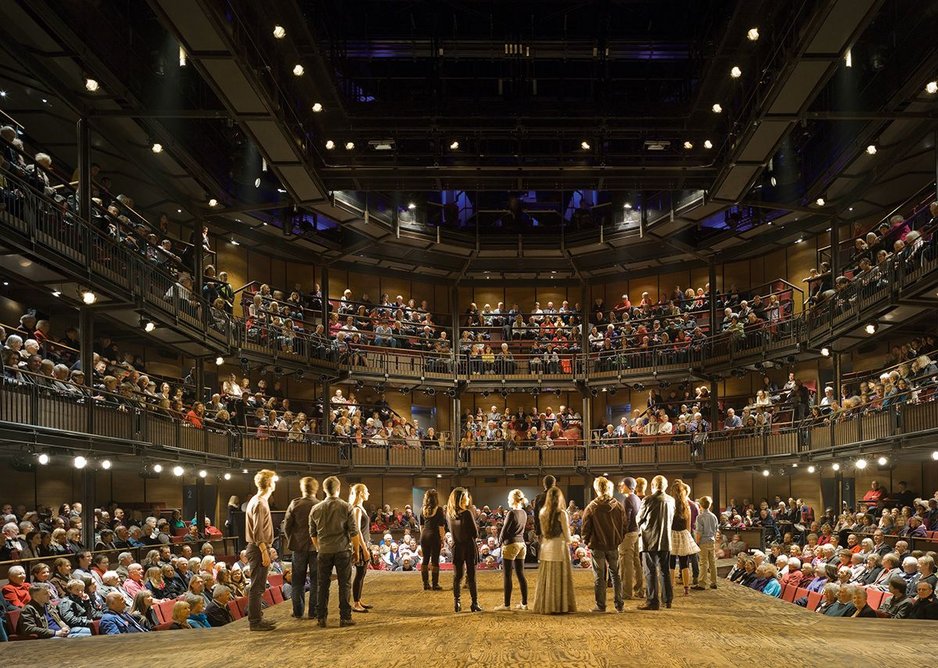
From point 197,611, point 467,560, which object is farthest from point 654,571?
point 197,611

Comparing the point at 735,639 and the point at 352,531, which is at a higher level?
the point at 352,531

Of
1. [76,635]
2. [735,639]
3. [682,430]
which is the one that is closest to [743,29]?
[682,430]

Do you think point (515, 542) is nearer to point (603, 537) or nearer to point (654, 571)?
point (603, 537)

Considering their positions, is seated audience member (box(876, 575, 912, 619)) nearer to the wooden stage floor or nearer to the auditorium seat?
the auditorium seat

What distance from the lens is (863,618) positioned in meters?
11.6

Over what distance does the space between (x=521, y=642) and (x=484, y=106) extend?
725 inches

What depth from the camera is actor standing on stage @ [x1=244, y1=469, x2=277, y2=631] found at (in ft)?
35.5

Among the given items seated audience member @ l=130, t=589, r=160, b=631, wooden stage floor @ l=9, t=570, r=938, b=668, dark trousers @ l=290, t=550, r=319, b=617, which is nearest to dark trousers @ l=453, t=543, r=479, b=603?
wooden stage floor @ l=9, t=570, r=938, b=668

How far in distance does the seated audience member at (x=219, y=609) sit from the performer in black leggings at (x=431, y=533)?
305cm

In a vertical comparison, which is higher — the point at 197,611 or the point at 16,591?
the point at 16,591

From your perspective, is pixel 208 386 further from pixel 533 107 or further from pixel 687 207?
pixel 687 207

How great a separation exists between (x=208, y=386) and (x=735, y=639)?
2167cm

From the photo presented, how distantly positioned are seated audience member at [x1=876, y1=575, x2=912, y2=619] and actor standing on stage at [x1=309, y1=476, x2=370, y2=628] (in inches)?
262

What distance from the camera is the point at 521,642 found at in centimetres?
981
